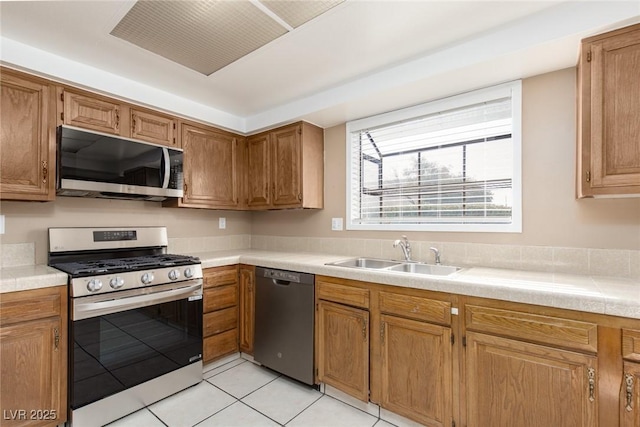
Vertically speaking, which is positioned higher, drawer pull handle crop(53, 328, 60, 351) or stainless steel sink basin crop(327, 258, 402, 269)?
stainless steel sink basin crop(327, 258, 402, 269)

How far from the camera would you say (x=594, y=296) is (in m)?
1.38

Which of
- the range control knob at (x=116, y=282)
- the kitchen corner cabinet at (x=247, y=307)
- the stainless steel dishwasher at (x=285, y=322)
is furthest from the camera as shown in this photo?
the kitchen corner cabinet at (x=247, y=307)

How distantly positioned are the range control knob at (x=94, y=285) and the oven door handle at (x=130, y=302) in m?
0.08

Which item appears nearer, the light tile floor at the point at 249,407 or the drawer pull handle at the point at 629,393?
the drawer pull handle at the point at 629,393

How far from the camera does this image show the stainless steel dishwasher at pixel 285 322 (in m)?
2.34

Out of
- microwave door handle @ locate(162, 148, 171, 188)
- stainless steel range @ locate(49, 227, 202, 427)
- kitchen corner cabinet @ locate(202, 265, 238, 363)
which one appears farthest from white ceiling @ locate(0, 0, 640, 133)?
kitchen corner cabinet @ locate(202, 265, 238, 363)

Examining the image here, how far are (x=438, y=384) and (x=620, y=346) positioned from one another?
85 cm

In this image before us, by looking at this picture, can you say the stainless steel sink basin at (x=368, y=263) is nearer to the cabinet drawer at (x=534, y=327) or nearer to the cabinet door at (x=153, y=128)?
the cabinet drawer at (x=534, y=327)

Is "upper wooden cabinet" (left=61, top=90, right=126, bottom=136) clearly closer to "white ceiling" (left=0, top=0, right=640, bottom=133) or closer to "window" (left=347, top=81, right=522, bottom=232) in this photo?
"white ceiling" (left=0, top=0, right=640, bottom=133)

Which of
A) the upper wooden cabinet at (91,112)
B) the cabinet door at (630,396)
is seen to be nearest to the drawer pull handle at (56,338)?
the upper wooden cabinet at (91,112)

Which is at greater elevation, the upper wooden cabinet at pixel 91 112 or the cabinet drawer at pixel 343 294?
the upper wooden cabinet at pixel 91 112

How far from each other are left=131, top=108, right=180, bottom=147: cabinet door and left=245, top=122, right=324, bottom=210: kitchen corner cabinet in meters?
0.82

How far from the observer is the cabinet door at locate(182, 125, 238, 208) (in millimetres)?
2920

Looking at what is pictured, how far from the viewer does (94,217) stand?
2.57 meters
